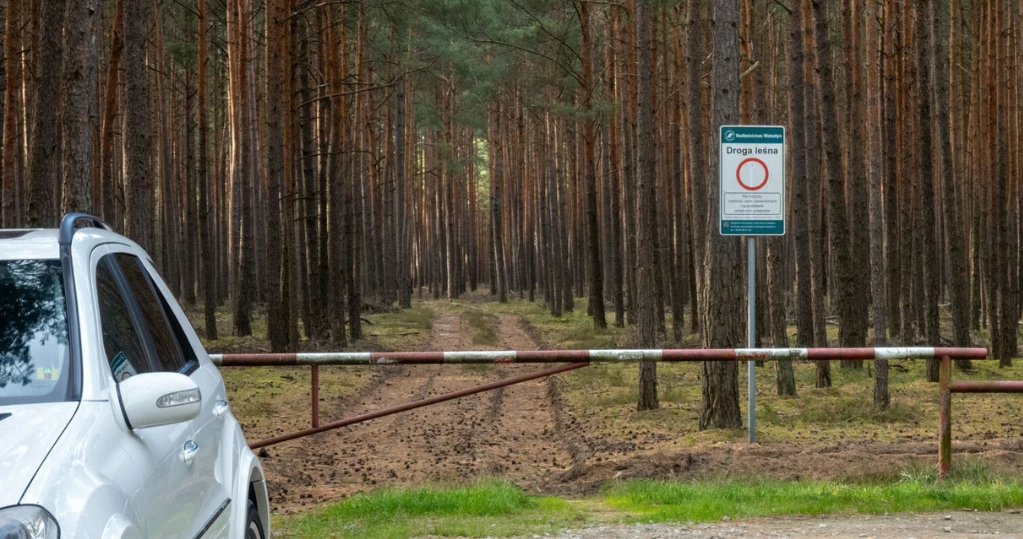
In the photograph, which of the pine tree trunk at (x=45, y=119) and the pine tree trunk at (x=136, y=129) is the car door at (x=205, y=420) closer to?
the pine tree trunk at (x=45, y=119)

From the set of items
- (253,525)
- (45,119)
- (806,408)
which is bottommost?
(806,408)

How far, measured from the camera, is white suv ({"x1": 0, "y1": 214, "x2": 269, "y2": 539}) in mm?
2504

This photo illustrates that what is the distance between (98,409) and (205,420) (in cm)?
119

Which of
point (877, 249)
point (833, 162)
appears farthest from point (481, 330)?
point (877, 249)

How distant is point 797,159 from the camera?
1748 centimetres

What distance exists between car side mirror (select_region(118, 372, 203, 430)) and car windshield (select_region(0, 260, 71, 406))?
7.3 inches

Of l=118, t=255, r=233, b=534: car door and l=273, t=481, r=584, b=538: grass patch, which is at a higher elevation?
l=118, t=255, r=233, b=534: car door

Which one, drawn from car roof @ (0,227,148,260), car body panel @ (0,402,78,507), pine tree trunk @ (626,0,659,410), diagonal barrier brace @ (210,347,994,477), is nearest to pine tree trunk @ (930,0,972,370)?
pine tree trunk @ (626,0,659,410)

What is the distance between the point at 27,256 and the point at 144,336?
595mm

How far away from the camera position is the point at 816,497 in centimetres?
792

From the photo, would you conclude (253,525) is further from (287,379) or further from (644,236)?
(287,379)

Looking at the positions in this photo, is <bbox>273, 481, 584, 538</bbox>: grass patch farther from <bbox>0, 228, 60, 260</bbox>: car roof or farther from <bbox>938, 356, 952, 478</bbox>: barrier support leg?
<bbox>0, 228, 60, 260</bbox>: car roof

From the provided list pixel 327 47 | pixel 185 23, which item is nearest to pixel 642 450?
pixel 327 47

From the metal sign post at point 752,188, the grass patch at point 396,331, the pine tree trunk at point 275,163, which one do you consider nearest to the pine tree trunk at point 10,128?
the pine tree trunk at point 275,163
